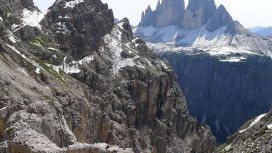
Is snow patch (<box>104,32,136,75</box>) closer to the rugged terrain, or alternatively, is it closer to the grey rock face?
the rugged terrain

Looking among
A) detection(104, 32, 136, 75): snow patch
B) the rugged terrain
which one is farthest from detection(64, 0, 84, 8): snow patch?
detection(104, 32, 136, 75): snow patch

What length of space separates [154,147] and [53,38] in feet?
191

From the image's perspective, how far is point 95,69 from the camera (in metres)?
106

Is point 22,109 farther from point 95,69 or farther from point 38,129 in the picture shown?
point 95,69

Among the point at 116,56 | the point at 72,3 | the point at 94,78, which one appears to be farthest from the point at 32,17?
the point at 94,78

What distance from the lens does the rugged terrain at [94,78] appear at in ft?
224

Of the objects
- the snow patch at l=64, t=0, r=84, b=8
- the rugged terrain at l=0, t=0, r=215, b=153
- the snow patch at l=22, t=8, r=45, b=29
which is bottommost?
the rugged terrain at l=0, t=0, r=215, b=153

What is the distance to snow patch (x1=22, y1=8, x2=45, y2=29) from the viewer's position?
105 metres

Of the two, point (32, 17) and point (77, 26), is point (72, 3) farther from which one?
point (32, 17)

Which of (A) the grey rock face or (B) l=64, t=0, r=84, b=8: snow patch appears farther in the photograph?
(B) l=64, t=0, r=84, b=8: snow patch

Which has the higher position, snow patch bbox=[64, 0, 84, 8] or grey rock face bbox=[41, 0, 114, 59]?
snow patch bbox=[64, 0, 84, 8]

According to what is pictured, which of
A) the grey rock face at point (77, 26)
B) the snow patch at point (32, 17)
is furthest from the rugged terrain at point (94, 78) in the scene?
the grey rock face at point (77, 26)

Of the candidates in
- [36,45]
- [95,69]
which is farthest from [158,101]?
[36,45]

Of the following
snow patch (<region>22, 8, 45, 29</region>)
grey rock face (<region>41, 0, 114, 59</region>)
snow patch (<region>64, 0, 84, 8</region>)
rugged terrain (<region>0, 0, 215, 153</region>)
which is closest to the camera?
rugged terrain (<region>0, 0, 215, 153</region>)
